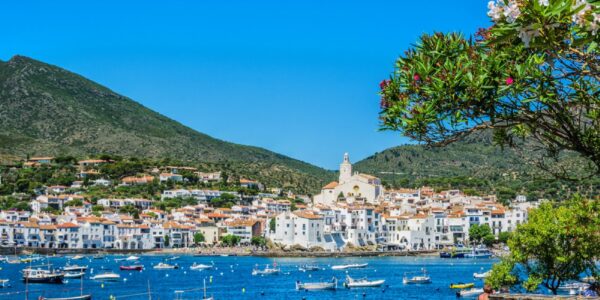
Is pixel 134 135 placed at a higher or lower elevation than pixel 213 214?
higher

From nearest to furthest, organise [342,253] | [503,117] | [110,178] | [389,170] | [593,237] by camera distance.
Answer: [503,117] → [593,237] → [342,253] → [110,178] → [389,170]

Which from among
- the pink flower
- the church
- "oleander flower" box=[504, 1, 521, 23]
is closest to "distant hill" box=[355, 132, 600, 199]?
the church

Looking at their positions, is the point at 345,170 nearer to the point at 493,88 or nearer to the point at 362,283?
the point at 362,283

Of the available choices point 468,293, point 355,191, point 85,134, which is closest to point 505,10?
point 468,293

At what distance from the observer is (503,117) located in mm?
7312

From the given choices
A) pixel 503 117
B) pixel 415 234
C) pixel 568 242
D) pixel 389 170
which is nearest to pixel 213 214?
pixel 415 234

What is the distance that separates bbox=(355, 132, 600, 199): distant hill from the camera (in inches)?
5128

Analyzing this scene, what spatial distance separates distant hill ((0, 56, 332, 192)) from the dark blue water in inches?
2451

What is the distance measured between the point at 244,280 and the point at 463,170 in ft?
337

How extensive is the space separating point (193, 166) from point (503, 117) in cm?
14710

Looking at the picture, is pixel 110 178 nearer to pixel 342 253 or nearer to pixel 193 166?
pixel 193 166

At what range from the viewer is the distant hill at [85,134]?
15975 centimetres

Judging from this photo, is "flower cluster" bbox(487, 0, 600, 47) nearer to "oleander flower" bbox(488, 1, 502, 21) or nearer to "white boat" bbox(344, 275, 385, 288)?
"oleander flower" bbox(488, 1, 502, 21)

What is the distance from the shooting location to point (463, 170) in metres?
163
